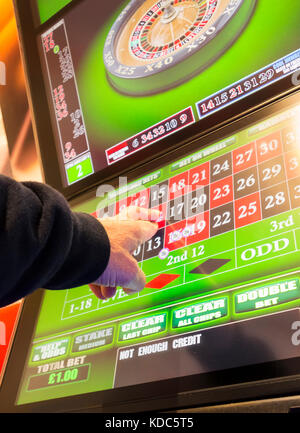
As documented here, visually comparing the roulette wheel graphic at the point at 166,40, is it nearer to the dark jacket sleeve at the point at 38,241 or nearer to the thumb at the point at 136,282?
the thumb at the point at 136,282

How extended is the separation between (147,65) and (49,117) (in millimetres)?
517

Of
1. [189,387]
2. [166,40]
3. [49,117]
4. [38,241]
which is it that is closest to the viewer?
[38,241]

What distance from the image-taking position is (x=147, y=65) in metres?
1.87

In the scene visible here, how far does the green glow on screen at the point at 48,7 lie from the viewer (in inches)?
89.0

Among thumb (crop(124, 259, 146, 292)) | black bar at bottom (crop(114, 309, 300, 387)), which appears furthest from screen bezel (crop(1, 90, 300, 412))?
thumb (crop(124, 259, 146, 292))

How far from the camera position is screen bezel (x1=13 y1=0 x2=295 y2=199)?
1.53m

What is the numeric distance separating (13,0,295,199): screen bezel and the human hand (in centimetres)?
51

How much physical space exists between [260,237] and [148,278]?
363 mm

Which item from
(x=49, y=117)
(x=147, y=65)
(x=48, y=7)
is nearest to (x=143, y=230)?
(x=147, y=65)

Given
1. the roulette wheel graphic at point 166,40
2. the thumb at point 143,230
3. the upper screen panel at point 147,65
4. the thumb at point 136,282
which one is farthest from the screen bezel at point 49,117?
the thumb at point 136,282

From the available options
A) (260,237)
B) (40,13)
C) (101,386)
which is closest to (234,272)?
(260,237)

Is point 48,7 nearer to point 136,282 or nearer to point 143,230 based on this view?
point 143,230

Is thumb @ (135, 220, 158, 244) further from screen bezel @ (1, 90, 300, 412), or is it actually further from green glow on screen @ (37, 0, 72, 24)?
green glow on screen @ (37, 0, 72, 24)

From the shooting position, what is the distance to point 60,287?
947 mm
